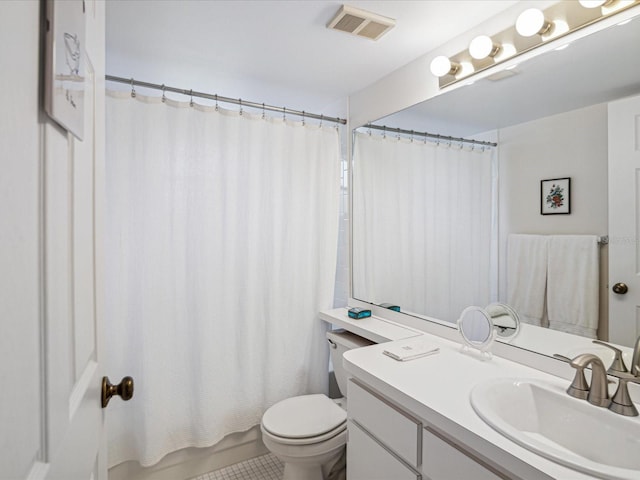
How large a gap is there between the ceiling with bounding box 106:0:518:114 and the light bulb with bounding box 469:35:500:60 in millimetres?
125

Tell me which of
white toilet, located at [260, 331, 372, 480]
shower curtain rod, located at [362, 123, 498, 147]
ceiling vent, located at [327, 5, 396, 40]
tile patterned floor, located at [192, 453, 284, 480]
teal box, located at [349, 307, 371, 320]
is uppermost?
ceiling vent, located at [327, 5, 396, 40]

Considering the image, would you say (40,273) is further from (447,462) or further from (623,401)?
(623,401)

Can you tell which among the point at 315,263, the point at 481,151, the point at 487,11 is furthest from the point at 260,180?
the point at 487,11

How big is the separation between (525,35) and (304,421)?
1.97m

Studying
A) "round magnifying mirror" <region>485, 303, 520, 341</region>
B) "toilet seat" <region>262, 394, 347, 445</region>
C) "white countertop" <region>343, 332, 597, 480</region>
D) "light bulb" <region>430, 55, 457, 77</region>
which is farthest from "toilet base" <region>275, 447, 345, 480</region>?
"light bulb" <region>430, 55, 457, 77</region>

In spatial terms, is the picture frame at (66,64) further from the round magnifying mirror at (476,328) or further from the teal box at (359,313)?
the teal box at (359,313)

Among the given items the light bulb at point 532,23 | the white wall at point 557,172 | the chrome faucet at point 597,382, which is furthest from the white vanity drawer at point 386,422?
the light bulb at point 532,23

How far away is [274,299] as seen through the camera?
2215 millimetres

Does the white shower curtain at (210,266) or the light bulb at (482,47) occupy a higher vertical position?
the light bulb at (482,47)

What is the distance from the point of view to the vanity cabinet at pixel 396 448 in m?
1.03

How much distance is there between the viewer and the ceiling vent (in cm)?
152

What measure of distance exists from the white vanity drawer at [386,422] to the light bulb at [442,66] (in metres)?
1.48

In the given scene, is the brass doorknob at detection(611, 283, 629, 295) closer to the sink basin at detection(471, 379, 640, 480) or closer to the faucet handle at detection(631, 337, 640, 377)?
the faucet handle at detection(631, 337, 640, 377)

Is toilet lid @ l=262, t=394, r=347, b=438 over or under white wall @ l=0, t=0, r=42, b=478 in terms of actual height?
under
